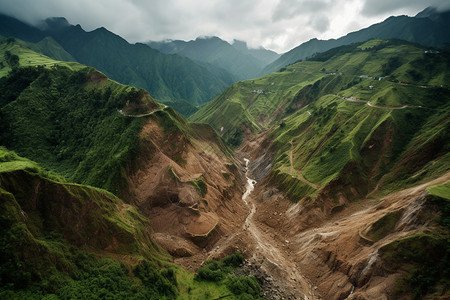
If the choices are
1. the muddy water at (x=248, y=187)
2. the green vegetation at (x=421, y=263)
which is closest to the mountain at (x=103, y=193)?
the muddy water at (x=248, y=187)

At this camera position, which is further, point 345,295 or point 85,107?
point 85,107

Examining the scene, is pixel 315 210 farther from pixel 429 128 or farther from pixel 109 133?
pixel 109 133

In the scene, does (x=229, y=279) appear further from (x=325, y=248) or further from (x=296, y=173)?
(x=296, y=173)

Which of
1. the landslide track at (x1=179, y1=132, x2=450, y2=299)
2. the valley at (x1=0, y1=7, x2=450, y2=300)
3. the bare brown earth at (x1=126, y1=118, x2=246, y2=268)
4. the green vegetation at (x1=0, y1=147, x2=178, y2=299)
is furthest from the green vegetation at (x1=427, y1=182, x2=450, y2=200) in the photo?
the green vegetation at (x1=0, y1=147, x2=178, y2=299)

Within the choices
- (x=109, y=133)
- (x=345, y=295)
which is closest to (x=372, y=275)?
(x=345, y=295)

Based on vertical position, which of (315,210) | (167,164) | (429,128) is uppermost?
(429,128)

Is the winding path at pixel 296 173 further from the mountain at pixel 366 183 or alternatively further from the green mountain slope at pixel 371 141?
the mountain at pixel 366 183

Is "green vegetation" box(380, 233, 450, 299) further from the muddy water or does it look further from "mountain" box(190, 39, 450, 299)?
the muddy water
